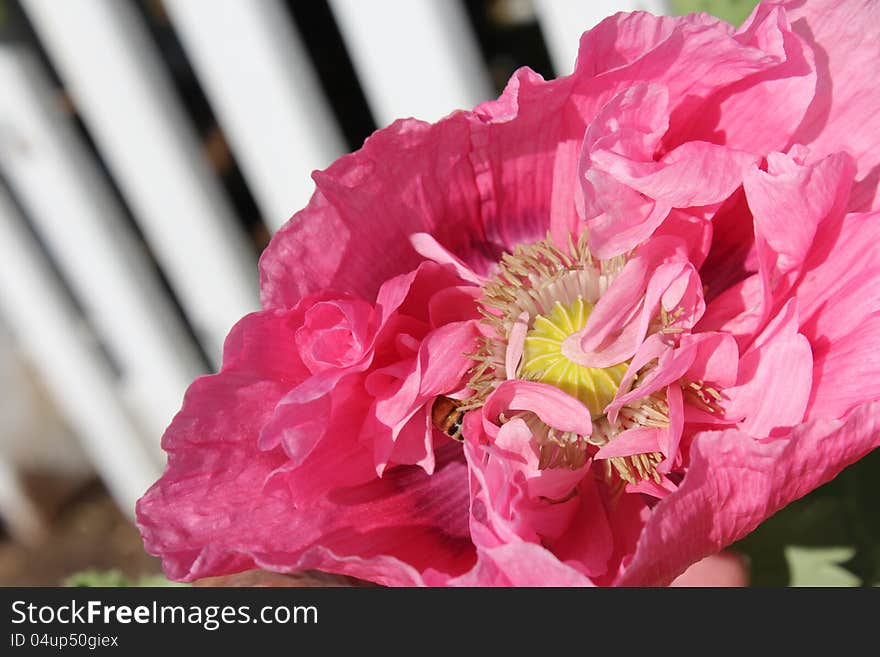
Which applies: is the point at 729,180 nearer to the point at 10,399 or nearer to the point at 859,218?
the point at 859,218

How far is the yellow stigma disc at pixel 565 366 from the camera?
1.51ft

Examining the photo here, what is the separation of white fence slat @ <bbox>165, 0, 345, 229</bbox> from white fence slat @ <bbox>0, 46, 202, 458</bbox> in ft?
0.77

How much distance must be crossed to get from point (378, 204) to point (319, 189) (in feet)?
0.11

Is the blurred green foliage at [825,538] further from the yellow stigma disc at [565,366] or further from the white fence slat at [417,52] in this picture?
the white fence slat at [417,52]

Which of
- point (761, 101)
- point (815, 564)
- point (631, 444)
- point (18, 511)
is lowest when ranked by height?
point (18, 511)

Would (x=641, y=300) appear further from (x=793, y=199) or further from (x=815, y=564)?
(x=815, y=564)

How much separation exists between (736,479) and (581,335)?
4.5 inches

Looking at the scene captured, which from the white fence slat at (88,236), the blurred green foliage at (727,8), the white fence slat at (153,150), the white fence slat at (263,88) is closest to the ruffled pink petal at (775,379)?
the blurred green foliage at (727,8)

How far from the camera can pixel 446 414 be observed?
466 mm

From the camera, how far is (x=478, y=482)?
0.42 meters

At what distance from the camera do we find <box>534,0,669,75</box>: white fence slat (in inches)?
30.5

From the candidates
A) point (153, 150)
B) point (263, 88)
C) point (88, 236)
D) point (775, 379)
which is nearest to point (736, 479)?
point (775, 379)

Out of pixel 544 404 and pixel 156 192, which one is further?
pixel 156 192
